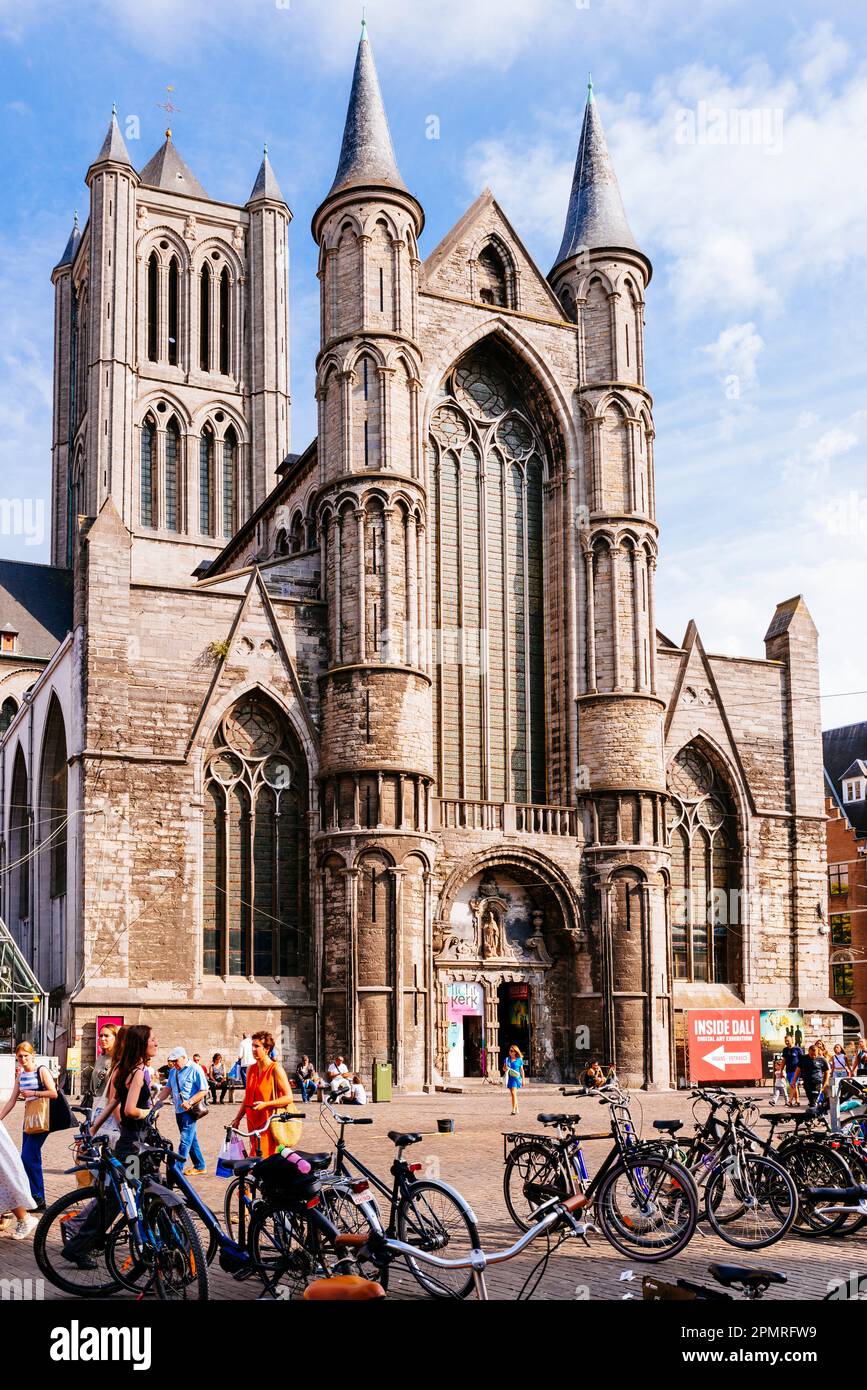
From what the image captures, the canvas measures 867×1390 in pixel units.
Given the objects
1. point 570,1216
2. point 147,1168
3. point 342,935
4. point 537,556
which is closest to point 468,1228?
point 570,1216

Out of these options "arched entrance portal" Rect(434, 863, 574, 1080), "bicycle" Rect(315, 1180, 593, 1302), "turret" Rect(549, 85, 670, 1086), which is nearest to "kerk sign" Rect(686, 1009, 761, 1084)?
"turret" Rect(549, 85, 670, 1086)

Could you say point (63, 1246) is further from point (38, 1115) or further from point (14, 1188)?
point (38, 1115)

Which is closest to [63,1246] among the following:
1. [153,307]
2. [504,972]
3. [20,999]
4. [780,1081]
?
[20,999]

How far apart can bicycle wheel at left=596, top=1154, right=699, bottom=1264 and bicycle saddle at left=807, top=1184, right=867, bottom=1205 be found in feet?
2.73

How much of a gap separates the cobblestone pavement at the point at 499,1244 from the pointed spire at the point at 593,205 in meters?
22.6

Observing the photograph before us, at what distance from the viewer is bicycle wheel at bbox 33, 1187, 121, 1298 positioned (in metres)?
8.79

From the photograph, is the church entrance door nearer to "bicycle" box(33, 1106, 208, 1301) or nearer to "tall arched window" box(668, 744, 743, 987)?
"tall arched window" box(668, 744, 743, 987)

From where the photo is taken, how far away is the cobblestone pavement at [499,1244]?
30.2 feet

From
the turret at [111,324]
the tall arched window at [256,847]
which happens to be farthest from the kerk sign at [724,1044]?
Result: the turret at [111,324]

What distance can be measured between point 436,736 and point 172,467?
3060cm

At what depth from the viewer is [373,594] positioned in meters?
32.3

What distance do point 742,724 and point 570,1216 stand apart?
97.7ft

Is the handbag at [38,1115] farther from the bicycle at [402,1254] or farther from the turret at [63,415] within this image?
the turret at [63,415]
